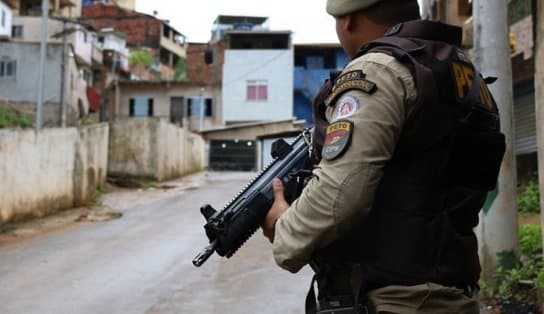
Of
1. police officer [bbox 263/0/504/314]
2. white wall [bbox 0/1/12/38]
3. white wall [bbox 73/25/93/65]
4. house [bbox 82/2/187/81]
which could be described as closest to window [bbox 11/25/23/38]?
white wall [bbox 0/1/12/38]

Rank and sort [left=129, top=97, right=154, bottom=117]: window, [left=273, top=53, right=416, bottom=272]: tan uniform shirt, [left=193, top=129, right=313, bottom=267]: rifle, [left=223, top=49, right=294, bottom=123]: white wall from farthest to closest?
[left=129, top=97, right=154, bottom=117]: window < [left=223, top=49, right=294, bottom=123]: white wall < [left=193, top=129, right=313, bottom=267]: rifle < [left=273, top=53, right=416, bottom=272]: tan uniform shirt

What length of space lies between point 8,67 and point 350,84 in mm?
29699

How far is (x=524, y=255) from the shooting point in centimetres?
538

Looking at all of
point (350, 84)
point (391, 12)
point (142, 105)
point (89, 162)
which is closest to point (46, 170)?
point (89, 162)

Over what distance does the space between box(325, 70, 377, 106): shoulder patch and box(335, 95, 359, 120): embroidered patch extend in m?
0.03

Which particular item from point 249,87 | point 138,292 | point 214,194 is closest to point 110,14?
point 249,87

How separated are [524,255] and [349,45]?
13.8 feet

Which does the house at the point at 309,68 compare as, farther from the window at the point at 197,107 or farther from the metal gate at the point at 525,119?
the metal gate at the point at 525,119

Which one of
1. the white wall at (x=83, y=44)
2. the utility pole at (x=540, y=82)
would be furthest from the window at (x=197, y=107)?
the utility pole at (x=540, y=82)

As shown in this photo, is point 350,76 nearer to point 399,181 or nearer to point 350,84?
point 350,84

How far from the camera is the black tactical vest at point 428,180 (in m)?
1.59

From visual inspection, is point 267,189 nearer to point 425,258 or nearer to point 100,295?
point 425,258

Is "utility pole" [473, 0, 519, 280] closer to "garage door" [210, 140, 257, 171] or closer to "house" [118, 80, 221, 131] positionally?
"garage door" [210, 140, 257, 171]

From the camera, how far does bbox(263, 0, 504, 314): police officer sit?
1535 millimetres
